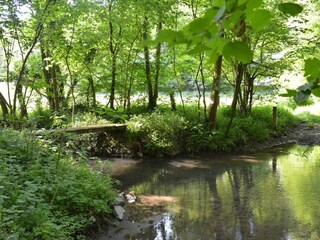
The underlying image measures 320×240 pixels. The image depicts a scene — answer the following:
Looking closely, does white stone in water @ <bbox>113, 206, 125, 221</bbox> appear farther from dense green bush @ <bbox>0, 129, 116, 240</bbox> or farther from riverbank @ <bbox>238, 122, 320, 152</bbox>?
riverbank @ <bbox>238, 122, 320, 152</bbox>

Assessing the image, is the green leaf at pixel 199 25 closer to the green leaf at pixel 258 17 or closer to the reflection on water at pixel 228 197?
the green leaf at pixel 258 17

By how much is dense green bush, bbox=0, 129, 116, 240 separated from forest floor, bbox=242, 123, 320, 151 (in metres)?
7.84

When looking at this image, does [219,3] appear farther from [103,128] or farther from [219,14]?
[103,128]

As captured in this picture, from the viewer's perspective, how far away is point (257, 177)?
8422 millimetres

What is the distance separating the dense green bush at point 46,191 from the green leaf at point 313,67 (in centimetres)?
274

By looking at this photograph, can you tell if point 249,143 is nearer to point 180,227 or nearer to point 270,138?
point 270,138

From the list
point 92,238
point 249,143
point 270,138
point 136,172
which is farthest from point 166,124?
point 92,238

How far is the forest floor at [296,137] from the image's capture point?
12489 millimetres

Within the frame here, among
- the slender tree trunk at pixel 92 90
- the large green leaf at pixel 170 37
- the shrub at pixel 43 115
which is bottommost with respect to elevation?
the shrub at pixel 43 115

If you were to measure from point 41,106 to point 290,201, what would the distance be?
36.7 ft

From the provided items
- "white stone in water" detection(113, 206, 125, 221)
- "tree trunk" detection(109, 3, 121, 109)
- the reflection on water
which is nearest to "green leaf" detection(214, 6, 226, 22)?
the reflection on water

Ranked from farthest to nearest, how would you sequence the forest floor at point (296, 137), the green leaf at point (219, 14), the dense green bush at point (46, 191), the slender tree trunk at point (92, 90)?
1. the slender tree trunk at point (92, 90)
2. the forest floor at point (296, 137)
3. the dense green bush at point (46, 191)
4. the green leaf at point (219, 14)

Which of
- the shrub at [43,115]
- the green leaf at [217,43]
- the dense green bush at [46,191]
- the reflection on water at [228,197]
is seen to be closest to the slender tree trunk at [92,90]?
the shrub at [43,115]

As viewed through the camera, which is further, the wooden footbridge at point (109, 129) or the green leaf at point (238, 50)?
the wooden footbridge at point (109, 129)
